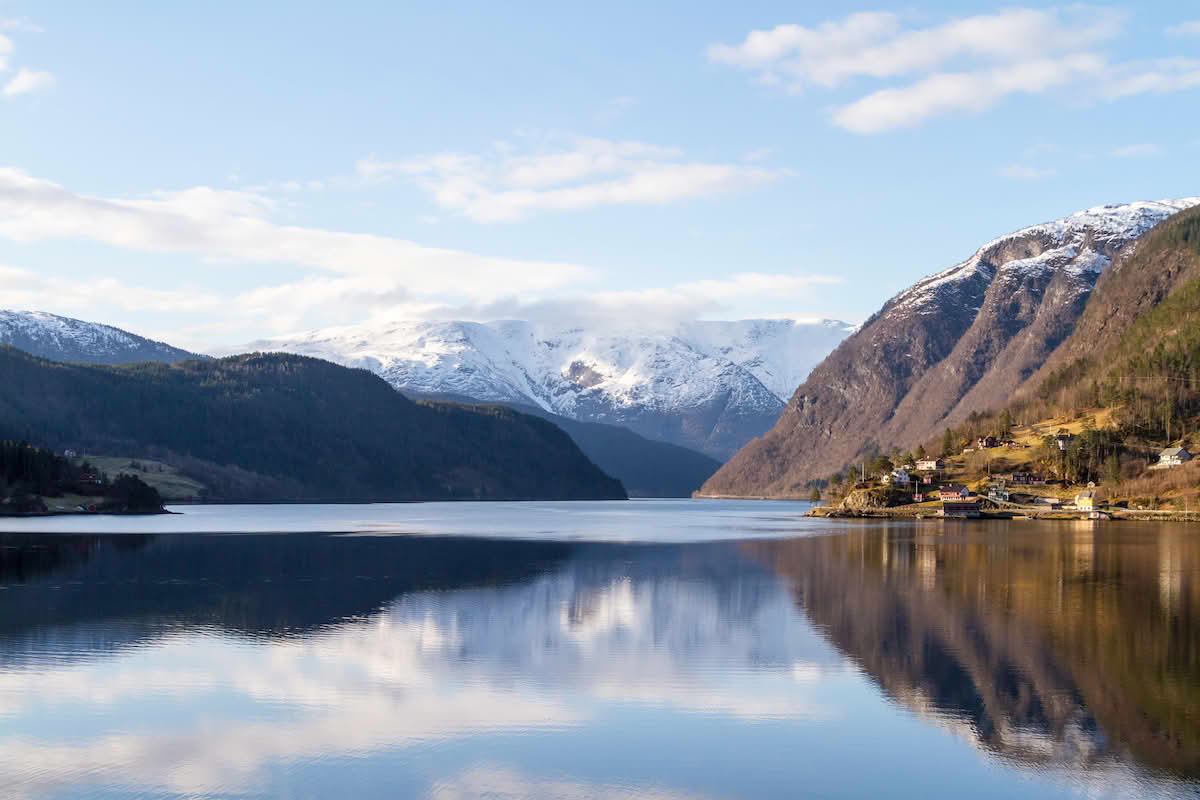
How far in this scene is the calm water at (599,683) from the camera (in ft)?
102

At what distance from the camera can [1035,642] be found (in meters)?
51.4

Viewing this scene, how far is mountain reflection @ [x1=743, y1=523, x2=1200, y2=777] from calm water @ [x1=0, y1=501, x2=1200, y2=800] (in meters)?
0.17

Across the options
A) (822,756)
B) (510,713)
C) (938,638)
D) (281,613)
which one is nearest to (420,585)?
(281,613)

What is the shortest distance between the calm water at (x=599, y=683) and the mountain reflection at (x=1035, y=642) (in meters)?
0.17

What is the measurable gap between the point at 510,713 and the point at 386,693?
5.44 m

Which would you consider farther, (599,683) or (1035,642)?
(1035,642)

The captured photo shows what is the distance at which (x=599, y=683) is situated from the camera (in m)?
43.9

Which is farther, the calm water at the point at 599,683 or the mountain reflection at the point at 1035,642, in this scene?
the mountain reflection at the point at 1035,642

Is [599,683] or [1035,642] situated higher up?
[1035,642]

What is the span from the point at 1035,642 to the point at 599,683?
20.1m

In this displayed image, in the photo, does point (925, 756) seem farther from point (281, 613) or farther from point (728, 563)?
point (728, 563)

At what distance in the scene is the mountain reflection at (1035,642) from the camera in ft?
116

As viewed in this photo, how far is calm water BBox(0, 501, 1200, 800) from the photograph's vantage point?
102ft

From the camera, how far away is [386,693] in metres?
41.3
